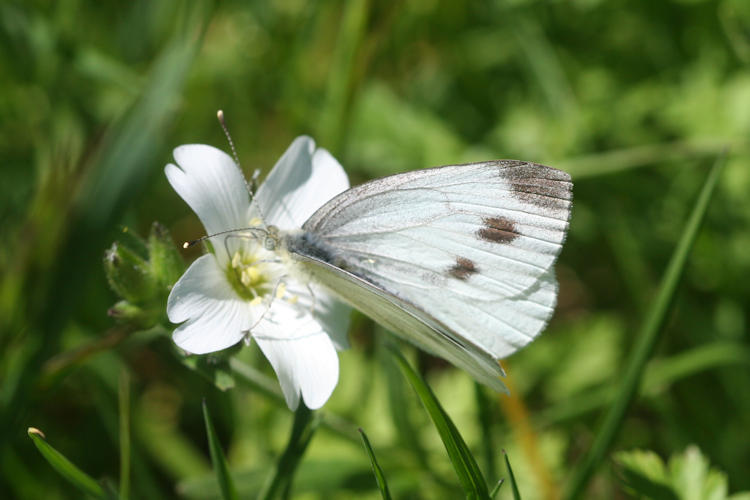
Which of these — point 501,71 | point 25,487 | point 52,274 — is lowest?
point 25,487

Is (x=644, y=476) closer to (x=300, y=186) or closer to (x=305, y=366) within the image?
(x=305, y=366)

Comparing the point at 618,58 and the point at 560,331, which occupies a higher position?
the point at 618,58

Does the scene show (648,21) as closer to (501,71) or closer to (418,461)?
(501,71)

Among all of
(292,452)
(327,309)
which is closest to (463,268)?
(327,309)

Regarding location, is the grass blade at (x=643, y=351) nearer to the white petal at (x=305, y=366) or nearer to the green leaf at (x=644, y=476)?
the green leaf at (x=644, y=476)

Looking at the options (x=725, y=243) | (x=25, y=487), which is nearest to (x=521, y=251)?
(x=725, y=243)

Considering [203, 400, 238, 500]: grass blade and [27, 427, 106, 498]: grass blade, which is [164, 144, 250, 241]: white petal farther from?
[27, 427, 106, 498]: grass blade

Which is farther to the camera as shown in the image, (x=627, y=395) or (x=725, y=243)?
(x=725, y=243)

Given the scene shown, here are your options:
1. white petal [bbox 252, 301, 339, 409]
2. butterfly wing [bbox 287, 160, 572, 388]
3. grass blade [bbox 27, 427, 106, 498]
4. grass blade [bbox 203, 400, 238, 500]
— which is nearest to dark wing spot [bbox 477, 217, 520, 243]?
butterfly wing [bbox 287, 160, 572, 388]
